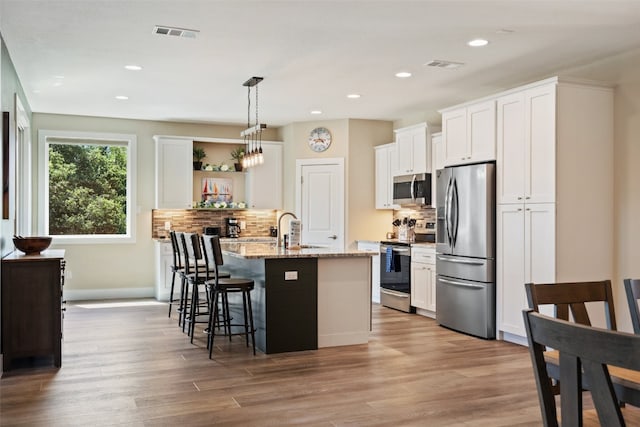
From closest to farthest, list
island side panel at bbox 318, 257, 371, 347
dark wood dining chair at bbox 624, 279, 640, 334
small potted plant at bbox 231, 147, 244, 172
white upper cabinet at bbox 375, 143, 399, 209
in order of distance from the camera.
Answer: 1. dark wood dining chair at bbox 624, 279, 640, 334
2. island side panel at bbox 318, 257, 371, 347
3. white upper cabinet at bbox 375, 143, 399, 209
4. small potted plant at bbox 231, 147, 244, 172

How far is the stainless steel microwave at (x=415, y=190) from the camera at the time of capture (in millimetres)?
7633

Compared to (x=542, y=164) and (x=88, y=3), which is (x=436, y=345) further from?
(x=88, y=3)

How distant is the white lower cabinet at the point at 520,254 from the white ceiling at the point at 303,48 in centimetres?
146

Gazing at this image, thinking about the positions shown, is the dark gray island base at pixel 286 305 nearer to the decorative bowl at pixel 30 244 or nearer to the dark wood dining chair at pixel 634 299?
the decorative bowl at pixel 30 244

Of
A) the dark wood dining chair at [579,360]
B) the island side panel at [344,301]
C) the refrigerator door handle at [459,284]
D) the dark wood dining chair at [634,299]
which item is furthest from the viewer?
the refrigerator door handle at [459,284]

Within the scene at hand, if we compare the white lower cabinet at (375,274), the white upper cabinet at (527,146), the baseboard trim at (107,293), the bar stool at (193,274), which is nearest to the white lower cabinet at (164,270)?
the baseboard trim at (107,293)

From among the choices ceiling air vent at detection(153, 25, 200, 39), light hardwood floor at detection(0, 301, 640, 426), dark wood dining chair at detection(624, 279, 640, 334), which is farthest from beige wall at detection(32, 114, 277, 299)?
dark wood dining chair at detection(624, 279, 640, 334)

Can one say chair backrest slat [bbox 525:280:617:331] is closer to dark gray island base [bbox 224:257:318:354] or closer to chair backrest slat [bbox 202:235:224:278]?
dark gray island base [bbox 224:257:318:354]

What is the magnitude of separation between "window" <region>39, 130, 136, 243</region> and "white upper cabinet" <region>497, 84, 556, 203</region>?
5590 millimetres

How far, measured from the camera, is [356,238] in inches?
343

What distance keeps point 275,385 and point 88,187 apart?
5.74m

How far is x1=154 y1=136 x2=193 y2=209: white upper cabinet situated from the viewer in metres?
8.70

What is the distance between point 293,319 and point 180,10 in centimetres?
278

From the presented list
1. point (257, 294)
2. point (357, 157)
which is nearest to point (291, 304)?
point (257, 294)
